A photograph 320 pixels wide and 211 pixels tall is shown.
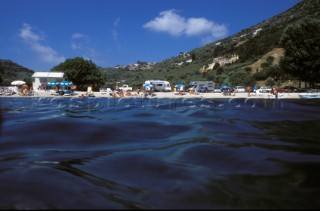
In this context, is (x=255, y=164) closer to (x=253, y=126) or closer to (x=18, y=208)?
(x=18, y=208)

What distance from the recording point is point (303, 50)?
116ft

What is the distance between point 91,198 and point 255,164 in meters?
2.90

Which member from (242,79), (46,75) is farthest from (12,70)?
(242,79)

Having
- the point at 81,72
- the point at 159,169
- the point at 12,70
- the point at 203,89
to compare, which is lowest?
the point at 159,169

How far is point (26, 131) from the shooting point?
8.46 m

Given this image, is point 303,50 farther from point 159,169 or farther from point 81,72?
point 81,72

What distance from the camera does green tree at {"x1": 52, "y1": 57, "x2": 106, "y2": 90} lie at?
2056 inches

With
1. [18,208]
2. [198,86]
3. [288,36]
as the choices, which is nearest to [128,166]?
[18,208]

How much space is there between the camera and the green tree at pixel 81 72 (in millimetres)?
52219

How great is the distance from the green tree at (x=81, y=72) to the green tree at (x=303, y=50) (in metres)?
33.1

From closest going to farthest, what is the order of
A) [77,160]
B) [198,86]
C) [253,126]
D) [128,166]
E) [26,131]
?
[128,166], [77,160], [26,131], [253,126], [198,86]

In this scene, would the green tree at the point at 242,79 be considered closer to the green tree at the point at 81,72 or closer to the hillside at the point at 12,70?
the green tree at the point at 81,72

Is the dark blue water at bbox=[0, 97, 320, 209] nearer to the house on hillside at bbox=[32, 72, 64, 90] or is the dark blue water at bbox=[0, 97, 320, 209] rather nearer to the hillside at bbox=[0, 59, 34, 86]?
the house on hillside at bbox=[32, 72, 64, 90]

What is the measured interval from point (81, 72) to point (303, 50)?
36526mm
